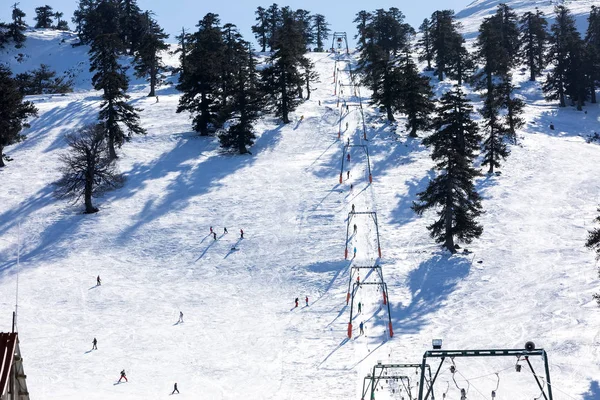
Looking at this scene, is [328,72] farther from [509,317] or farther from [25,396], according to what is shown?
[25,396]

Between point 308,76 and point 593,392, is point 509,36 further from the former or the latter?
point 593,392

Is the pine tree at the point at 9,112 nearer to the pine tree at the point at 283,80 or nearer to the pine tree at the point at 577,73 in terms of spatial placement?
the pine tree at the point at 283,80

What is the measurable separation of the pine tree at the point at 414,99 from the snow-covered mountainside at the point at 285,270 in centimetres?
249

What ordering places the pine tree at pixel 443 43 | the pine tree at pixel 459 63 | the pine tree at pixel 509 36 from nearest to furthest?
1. the pine tree at pixel 459 63
2. the pine tree at pixel 443 43
3. the pine tree at pixel 509 36

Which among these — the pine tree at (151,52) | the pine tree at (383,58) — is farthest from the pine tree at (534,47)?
the pine tree at (151,52)

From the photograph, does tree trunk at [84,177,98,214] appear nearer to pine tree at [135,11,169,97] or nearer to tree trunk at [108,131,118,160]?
tree trunk at [108,131,118,160]

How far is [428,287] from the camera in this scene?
4456 centimetres

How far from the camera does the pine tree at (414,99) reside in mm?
69125

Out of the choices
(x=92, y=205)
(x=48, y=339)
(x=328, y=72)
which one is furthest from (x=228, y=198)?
(x=328, y=72)

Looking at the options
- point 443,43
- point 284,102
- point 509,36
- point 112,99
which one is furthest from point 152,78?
point 509,36

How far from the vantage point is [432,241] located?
5097 cm

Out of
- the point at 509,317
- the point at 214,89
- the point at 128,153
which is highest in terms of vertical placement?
the point at 214,89

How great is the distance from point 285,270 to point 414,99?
30.2 m

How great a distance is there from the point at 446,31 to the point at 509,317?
66553mm
